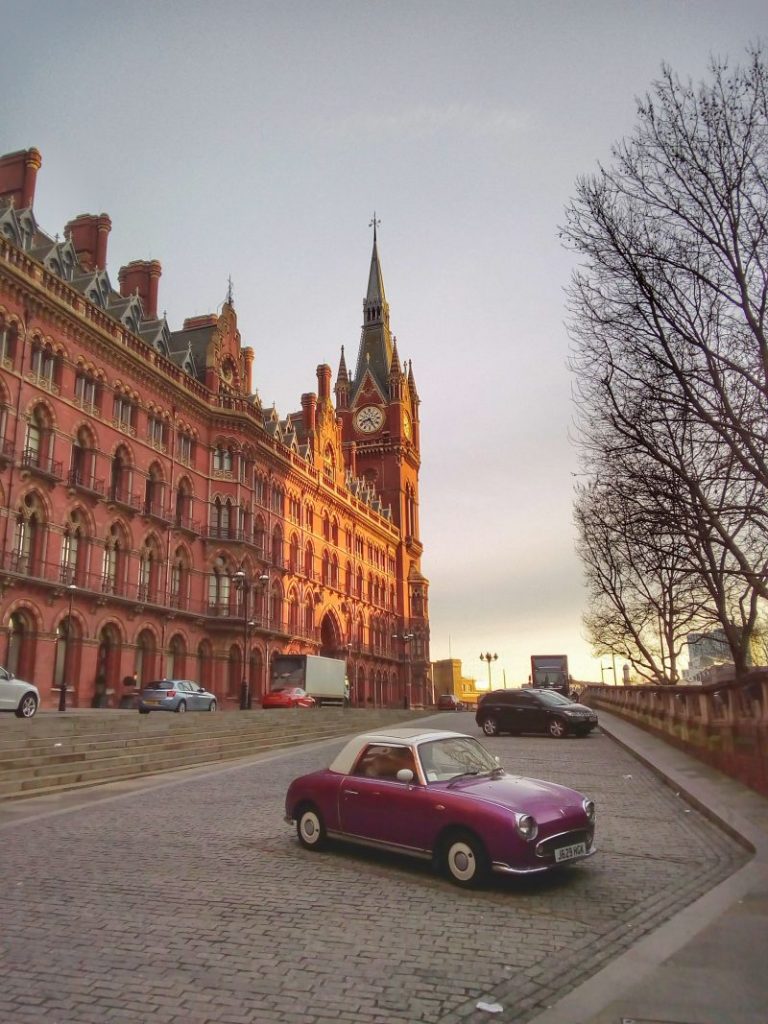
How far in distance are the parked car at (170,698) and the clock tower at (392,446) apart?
49.3 metres

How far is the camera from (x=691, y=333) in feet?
41.8

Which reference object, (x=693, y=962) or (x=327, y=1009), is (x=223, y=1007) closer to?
(x=327, y=1009)

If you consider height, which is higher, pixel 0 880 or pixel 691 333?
pixel 691 333

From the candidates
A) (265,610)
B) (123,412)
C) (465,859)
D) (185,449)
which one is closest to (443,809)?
(465,859)

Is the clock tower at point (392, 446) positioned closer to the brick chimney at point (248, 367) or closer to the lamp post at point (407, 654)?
the lamp post at point (407, 654)

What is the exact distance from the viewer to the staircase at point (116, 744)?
15250 millimetres

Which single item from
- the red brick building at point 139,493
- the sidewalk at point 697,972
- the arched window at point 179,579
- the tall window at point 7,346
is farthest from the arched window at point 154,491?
the sidewalk at point 697,972

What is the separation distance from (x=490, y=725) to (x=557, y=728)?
2.40m

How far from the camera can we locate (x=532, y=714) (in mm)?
25656

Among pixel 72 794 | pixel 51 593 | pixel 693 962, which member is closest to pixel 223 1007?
pixel 693 962

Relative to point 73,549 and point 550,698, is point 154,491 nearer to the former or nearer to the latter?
point 73,549

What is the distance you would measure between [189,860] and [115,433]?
3244 cm

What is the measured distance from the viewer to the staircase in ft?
50.0

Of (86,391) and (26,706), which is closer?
(26,706)
